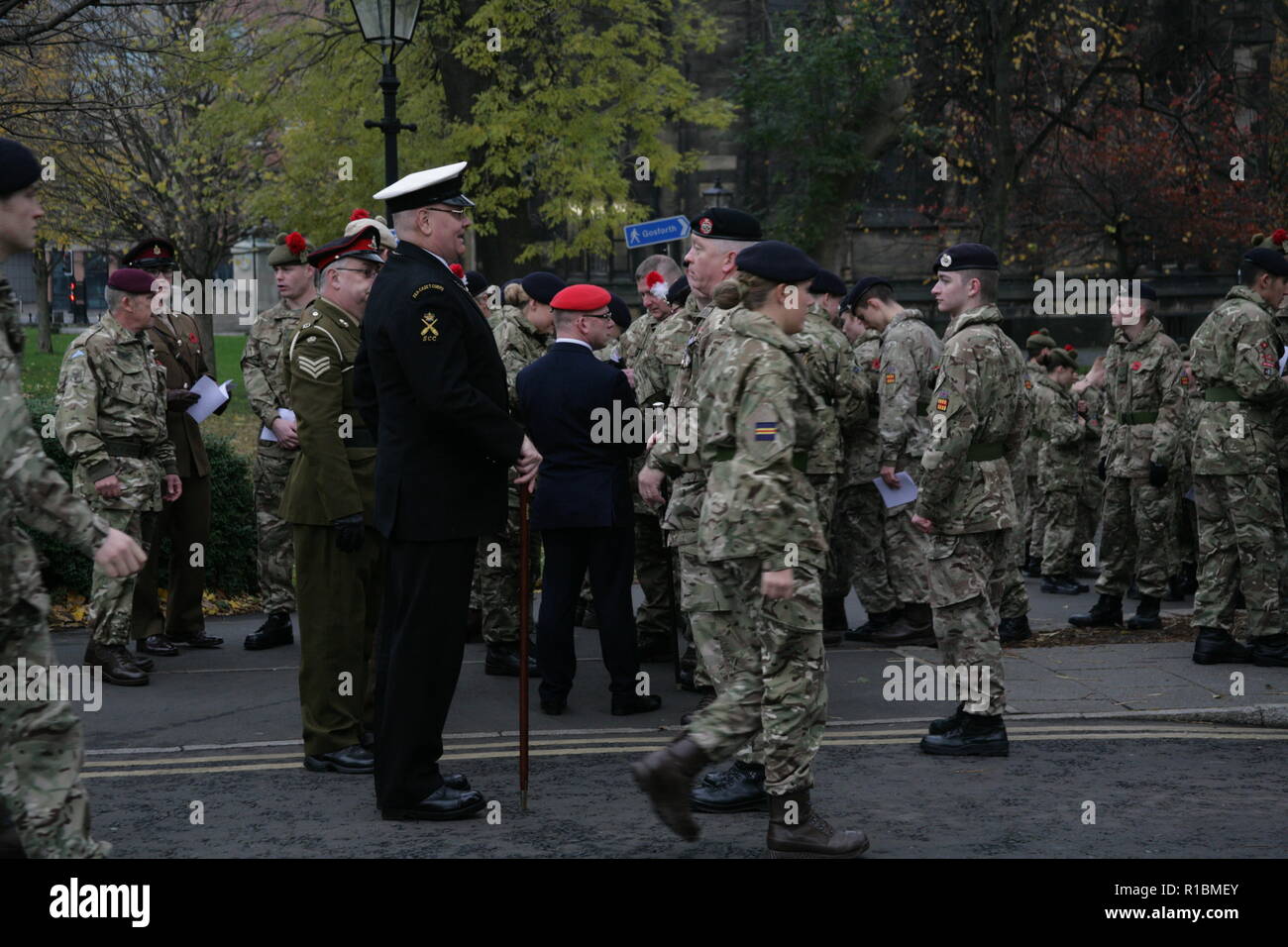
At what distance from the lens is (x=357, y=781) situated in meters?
6.81

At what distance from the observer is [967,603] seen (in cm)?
727

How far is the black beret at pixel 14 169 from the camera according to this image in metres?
4.63

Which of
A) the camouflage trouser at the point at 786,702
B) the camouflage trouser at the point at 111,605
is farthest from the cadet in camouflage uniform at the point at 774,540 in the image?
the camouflage trouser at the point at 111,605

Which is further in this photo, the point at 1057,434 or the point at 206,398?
the point at 1057,434

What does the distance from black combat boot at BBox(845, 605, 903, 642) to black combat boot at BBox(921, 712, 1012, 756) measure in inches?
126

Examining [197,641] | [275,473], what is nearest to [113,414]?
[275,473]

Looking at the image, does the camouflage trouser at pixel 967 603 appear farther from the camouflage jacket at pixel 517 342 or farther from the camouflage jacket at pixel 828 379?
the camouflage jacket at pixel 517 342

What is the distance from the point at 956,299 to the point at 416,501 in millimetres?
2977

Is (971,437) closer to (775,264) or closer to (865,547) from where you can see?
(775,264)

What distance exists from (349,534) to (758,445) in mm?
2163

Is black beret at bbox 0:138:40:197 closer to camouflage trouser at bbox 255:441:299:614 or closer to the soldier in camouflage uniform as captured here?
the soldier in camouflage uniform

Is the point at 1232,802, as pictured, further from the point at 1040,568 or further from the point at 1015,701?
the point at 1040,568

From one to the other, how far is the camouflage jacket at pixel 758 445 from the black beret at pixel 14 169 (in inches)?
98.6

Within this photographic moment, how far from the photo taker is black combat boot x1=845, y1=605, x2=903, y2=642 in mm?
10531
